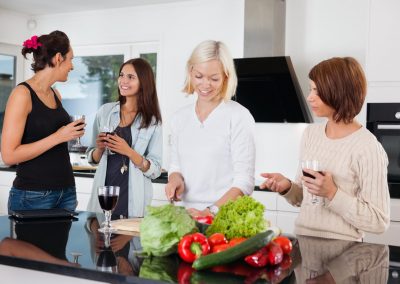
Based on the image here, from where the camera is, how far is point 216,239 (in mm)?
1516

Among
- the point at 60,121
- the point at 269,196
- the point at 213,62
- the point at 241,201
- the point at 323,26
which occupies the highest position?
the point at 323,26

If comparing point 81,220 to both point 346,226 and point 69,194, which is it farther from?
point 346,226

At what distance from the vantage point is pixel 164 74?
4973 millimetres

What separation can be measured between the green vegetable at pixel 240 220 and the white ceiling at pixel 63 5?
11.8 feet

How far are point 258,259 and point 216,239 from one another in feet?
0.42

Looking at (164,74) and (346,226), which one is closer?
(346,226)

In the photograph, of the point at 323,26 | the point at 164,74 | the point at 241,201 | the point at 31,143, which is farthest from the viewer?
the point at 164,74

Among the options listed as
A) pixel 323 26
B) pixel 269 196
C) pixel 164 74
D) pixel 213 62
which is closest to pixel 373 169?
pixel 213 62

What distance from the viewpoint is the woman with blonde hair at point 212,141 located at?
217 centimetres

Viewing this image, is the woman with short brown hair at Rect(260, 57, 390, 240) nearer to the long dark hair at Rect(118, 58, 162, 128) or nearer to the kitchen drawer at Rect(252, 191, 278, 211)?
the long dark hair at Rect(118, 58, 162, 128)

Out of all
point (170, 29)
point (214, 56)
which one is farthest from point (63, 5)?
point (214, 56)

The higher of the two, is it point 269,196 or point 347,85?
point 347,85

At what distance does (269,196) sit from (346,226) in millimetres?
1933

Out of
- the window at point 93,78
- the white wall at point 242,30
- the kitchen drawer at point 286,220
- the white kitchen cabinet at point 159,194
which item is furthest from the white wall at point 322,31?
the window at point 93,78
